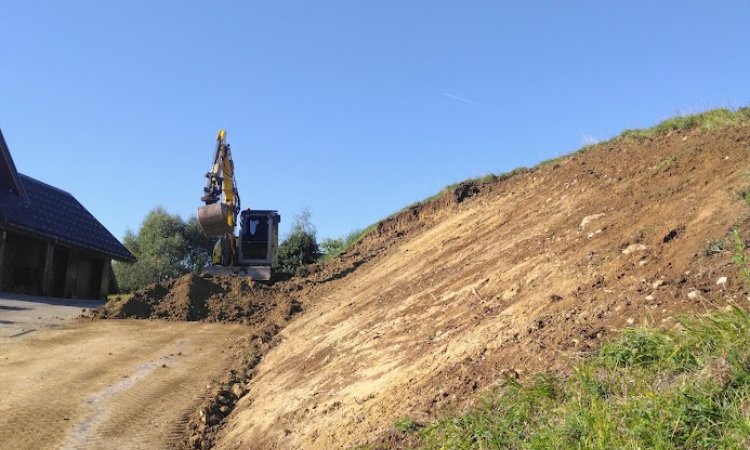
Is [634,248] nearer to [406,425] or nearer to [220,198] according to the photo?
[406,425]

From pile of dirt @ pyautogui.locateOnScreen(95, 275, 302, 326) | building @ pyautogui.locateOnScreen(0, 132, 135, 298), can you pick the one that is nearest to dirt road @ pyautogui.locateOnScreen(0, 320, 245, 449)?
pile of dirt @ pyautogui.locateOnScreen(95, 275, 302, 326)

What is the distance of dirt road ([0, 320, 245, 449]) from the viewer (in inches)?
295

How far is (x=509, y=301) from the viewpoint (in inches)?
255

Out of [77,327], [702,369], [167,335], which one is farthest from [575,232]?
[77,327]

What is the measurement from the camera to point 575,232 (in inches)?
303

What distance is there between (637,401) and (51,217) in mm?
28073

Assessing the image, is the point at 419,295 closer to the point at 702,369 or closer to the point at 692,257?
the point at 692,257

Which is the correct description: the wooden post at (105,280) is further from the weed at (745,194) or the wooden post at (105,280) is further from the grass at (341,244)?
the weed at (745,194)

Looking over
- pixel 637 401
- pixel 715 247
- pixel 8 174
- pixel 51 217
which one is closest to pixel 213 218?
pixel 51 217

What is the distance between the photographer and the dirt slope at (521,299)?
4.96 meters

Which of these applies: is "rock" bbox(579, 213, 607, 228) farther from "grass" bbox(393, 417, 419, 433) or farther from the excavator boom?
the excavator boom

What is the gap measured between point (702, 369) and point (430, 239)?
1121cm

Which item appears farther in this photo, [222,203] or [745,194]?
[222,203]

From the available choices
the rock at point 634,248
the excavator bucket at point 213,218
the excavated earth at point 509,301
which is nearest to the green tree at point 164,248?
the excavator bucket at point 213,218
